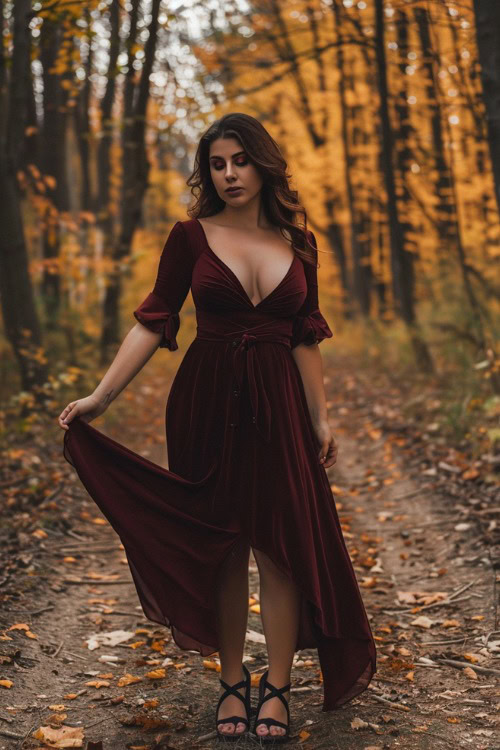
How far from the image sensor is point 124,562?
5.29 metres

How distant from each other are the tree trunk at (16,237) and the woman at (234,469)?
4.89 m

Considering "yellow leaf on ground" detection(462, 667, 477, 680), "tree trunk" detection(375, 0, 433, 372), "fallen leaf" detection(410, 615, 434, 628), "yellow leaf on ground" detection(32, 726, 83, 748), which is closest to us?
"yellow leaf on ground" detection(32, 726, 83, 748)

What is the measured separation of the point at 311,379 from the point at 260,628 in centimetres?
171

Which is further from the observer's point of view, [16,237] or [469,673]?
[16,237]

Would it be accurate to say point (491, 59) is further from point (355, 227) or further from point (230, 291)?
point (355, 227)

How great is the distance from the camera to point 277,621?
3.04 metres

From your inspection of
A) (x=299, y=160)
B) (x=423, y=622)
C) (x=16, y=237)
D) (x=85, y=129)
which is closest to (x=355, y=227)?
(x=299, y=160)

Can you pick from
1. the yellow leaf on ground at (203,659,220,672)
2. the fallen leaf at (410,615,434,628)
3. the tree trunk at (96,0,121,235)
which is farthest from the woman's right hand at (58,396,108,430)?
the tree trunk at (96,0,121,235)

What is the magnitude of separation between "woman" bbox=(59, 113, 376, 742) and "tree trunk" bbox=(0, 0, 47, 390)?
16.1ft

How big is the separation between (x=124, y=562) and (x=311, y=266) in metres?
2.87

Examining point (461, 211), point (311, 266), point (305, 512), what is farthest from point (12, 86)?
point (461, 211)

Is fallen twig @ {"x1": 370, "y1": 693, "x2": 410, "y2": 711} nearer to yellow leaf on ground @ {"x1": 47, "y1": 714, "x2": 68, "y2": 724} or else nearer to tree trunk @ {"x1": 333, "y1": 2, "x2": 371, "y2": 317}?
yellow leaf on ground @ {"x1": 47, "y1": 714, "x2": 68, "y2": 724}

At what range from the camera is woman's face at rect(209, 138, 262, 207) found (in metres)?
3.03

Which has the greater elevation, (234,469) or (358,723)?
(234,469)
